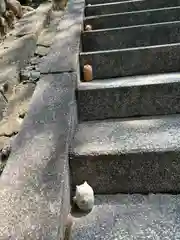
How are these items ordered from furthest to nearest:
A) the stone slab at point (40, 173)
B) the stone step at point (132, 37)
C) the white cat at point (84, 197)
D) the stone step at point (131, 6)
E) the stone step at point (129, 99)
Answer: the stone step at point (131, 6)
the stone step at point (132, 37)
the stone step at point (129, 99)
the white cat at point (84, 197)
the stone slab at point (40, 173)

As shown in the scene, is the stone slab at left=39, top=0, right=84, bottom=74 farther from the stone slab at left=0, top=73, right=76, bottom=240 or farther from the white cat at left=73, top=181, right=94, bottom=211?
the white cat at left=73, top=181, right=94, bottom=211

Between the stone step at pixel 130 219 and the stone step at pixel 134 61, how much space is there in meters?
1.08

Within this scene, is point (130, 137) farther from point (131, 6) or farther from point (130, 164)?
point (131, 6)

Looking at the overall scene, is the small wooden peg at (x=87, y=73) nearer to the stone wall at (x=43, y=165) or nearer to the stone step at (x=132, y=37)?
the stone wall at (x=43, y=165)

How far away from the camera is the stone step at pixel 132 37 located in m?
2.60

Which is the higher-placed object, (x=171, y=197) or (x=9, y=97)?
(x=9, y=97)

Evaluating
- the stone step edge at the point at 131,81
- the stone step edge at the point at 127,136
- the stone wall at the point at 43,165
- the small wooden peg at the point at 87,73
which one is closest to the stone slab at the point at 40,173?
the stone wall at the point at 43,165

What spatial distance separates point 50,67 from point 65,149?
0.91 m

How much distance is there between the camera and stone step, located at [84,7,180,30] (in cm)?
290

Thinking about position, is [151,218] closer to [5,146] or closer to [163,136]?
[163,136]

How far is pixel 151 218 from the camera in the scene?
148 cm

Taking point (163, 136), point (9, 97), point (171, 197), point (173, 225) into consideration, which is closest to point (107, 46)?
point (9, 97)

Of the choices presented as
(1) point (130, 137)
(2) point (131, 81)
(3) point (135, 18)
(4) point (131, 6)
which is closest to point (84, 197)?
(1) point (130, 137)

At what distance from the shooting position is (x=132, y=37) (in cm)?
266
